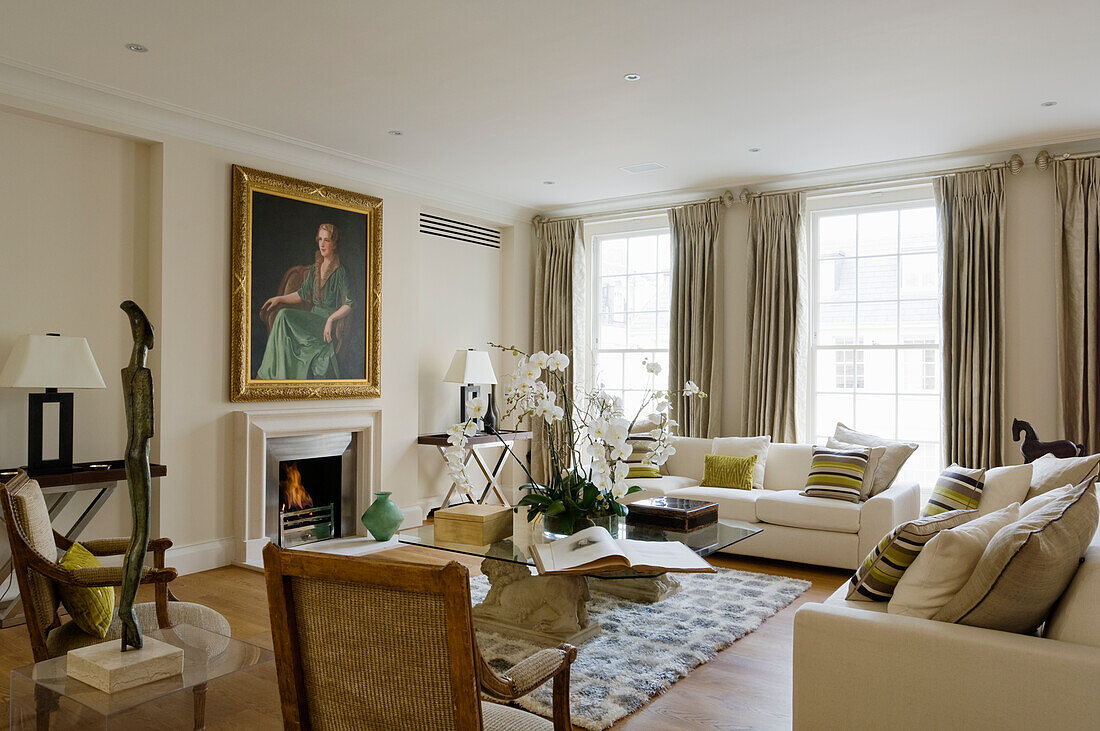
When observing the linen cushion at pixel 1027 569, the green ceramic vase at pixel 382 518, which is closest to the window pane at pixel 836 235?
the green ceramic vase at pixel 382 518

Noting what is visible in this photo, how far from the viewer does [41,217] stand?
438 cm

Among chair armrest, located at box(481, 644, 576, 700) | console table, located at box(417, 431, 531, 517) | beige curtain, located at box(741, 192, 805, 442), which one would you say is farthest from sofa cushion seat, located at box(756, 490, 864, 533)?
chair armrest, located at box(481, 644, 576, 700)

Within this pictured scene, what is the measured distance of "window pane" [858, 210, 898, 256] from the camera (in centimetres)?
610

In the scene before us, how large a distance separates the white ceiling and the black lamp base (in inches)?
67.1

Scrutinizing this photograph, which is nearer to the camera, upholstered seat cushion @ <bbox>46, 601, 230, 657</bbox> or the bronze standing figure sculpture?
the bronze standing figure sculpture

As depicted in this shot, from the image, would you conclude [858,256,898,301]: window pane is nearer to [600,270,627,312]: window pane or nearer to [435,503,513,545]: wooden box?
[600,270,627,312]: window pane

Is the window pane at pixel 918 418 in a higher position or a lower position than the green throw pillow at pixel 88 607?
higher

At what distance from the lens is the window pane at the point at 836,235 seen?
20.6 ft

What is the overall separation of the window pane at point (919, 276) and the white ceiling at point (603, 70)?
0.79 metres

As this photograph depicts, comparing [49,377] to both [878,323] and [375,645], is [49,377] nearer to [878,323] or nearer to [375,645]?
[375,645]

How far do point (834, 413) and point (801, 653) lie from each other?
438cm

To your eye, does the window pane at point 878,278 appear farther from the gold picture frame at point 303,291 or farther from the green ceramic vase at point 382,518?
the green ceramic vase at point 382,518

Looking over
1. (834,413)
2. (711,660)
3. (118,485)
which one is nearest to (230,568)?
(118,485)

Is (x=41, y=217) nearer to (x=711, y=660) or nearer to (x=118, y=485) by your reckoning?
(x=118, y=485)
